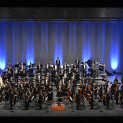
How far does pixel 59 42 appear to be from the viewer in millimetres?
20875

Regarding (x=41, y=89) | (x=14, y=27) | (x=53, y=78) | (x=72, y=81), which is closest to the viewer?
(x=41, y=89)

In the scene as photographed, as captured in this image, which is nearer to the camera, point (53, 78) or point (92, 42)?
point (53, 78)

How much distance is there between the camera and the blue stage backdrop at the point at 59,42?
20516mm

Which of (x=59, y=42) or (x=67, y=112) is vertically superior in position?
(x=59, y=42)

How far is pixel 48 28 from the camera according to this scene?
2070 centimetres

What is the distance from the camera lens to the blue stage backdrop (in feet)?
67.3

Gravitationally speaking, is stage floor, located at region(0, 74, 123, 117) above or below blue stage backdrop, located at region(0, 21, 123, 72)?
below

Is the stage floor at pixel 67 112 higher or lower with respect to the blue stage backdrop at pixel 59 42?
lower

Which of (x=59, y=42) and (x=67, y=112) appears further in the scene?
(x=59, y=42)

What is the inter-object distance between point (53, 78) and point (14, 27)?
24.5 feet

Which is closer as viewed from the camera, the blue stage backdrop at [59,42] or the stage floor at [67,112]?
the stage floor at [67,112]

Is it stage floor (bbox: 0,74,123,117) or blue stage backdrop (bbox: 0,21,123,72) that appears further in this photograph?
blue stage backdrop (bbox: 0,21,123,72)
